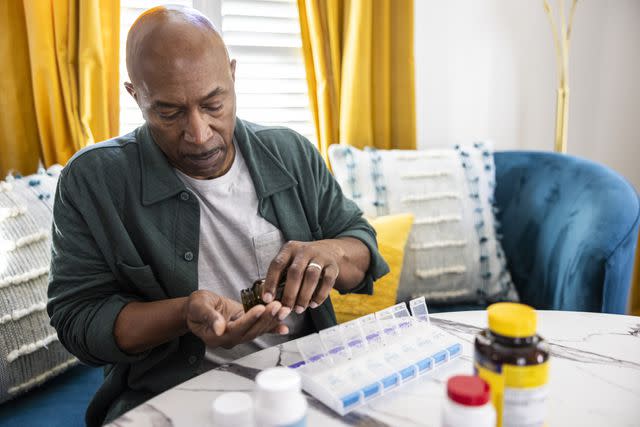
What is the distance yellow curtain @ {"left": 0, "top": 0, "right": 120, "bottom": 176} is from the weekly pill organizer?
1.20 m

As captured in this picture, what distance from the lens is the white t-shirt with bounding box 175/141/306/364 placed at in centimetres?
119

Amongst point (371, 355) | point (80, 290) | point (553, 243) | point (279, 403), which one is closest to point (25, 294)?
point (80, 290)

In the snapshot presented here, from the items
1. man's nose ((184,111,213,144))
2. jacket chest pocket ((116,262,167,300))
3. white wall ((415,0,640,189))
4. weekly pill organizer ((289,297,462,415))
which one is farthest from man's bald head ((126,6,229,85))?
white wall ((415,0,640,189))

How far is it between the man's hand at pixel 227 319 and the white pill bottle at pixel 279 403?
279 millimetres

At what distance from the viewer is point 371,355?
2.69 ft

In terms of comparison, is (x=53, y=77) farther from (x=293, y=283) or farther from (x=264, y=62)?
(x=293, y=283)

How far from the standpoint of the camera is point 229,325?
2.83ft

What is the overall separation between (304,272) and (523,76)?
175 centimetres

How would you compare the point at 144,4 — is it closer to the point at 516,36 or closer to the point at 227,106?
the point at 227,106

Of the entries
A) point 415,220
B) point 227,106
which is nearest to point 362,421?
point 227,106

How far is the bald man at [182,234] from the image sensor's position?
3.24ft

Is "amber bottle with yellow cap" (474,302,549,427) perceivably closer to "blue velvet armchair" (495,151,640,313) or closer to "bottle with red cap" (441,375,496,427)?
"bottle with red cap" (441,375,496,427)

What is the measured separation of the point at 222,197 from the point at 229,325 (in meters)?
0.42

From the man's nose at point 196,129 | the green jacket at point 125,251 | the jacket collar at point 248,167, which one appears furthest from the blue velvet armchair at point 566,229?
the man's nose at point 196,129
